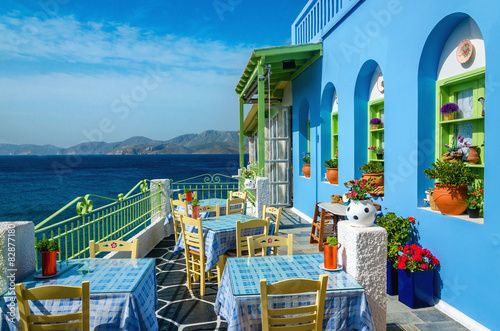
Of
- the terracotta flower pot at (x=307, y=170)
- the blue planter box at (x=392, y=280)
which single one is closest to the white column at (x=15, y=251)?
the blue planter box at (x=392, y=280)

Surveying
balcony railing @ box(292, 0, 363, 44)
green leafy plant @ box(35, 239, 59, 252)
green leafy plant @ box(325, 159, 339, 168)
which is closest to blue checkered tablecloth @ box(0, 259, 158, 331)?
green leafy plant @ box(35, 239, 59, 252)

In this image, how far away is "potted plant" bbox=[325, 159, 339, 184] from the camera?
7529mm

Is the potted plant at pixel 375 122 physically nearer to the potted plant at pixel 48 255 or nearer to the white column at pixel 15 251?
the potted plant at pixel 48 255

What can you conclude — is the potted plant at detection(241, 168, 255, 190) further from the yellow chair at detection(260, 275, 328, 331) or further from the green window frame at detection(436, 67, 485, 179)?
the yellow chair at detection(260, 275, 328, 331)

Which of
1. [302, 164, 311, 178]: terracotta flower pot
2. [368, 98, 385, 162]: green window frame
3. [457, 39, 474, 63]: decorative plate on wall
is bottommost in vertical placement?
[302, 164, 311, 178]: terracotta flower pot

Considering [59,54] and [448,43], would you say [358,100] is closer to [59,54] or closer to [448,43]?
[448,43]

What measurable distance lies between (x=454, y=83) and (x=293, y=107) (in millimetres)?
6334

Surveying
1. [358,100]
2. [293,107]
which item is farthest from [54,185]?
[358,100]

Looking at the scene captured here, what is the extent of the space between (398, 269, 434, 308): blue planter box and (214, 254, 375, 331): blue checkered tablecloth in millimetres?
1511

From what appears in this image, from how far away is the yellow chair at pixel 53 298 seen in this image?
2.20 meters

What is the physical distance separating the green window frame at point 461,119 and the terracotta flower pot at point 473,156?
44 millimetres

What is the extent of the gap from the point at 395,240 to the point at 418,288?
0.62 m

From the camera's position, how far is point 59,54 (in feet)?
176

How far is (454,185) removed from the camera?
374 cm
